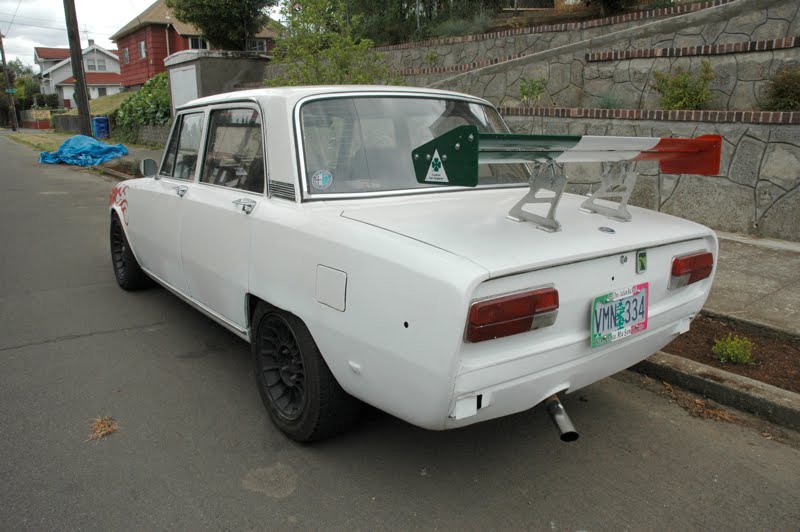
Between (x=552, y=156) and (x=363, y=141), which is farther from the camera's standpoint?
(x=363, y=141)

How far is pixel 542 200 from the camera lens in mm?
2816

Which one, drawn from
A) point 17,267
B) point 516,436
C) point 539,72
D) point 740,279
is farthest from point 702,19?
point 17,267

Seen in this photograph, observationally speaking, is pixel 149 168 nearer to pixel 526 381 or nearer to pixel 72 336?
pixel 72 336

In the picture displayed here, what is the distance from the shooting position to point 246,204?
3.26 m

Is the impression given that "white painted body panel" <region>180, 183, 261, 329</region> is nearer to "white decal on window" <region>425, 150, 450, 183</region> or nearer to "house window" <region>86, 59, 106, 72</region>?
"white decal on window" <region>425, 150, 450, 183</region>

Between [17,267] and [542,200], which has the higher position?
[542,200]

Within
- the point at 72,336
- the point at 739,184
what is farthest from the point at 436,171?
the point at 739,184

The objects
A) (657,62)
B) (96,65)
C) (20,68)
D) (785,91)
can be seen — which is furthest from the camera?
(20,68)

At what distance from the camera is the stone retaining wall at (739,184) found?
20.9 feet

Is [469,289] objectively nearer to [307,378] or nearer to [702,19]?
[307,378]

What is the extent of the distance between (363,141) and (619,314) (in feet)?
5.03

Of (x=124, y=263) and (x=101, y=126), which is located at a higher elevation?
(x=101, y=126)

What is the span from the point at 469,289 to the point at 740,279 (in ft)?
13.7

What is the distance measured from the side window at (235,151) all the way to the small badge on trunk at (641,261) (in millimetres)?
1916
